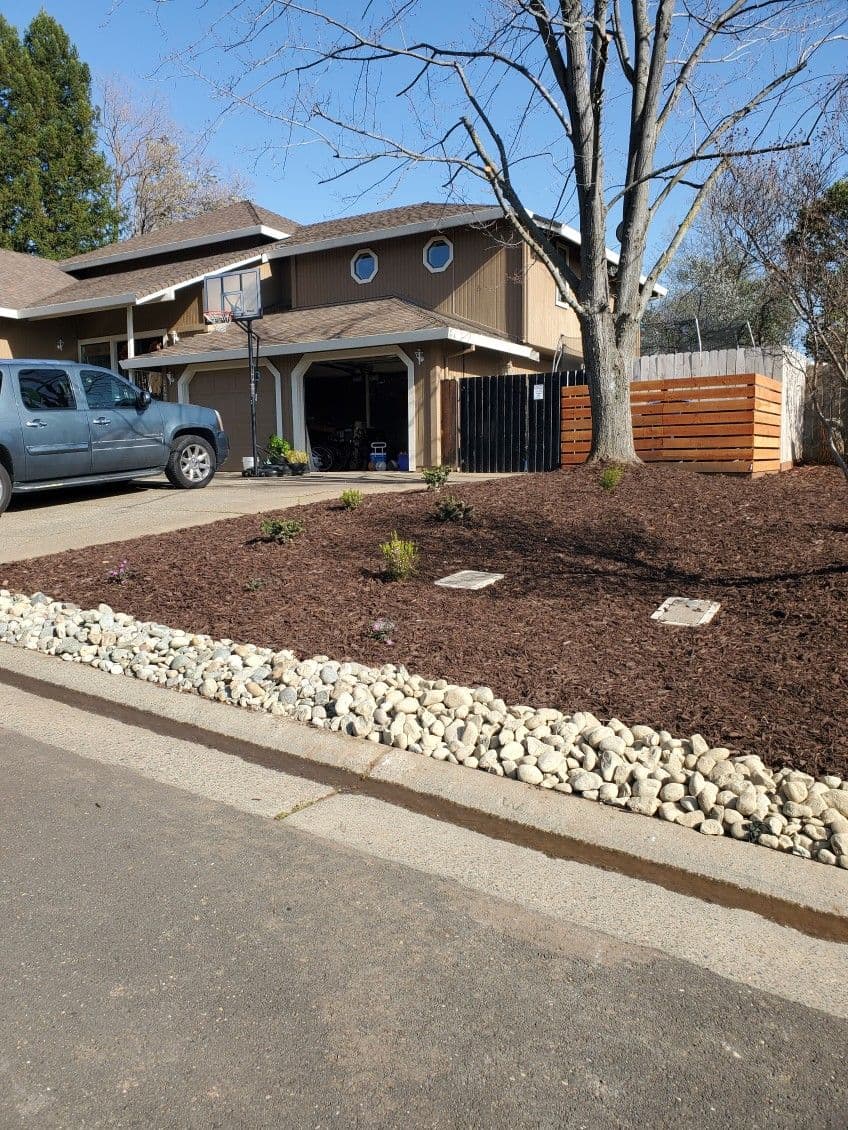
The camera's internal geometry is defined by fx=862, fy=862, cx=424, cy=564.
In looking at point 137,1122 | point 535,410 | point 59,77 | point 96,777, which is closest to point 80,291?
point 535,410

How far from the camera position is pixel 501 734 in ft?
13.7

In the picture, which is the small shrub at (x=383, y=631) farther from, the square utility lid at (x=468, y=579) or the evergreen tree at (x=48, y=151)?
the evergreen tree at (x=48, y=151)

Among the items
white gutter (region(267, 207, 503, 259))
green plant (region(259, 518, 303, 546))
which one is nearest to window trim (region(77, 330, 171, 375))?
white gutter (region(267, 207, 503, 259))

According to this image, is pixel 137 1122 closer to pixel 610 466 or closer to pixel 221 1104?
pixel 221 1104

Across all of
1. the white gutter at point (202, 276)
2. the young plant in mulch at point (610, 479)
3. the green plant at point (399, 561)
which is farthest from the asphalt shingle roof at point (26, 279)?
the green plant at point (399, 561)

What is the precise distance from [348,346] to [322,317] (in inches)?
112

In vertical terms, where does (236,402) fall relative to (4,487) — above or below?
above

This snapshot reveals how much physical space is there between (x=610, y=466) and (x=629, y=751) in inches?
272

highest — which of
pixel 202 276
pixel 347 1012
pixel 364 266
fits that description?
pixel 364 266

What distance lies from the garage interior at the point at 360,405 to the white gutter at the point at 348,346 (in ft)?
9.05

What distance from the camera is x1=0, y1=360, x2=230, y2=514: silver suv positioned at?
10492mm

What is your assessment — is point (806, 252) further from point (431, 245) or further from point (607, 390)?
point (431, 245)

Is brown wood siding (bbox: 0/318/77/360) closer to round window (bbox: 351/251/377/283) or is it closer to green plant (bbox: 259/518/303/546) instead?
round window (bbox: 351/251/377/283)

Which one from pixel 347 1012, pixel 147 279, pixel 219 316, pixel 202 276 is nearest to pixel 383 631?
pixel 347 1012
